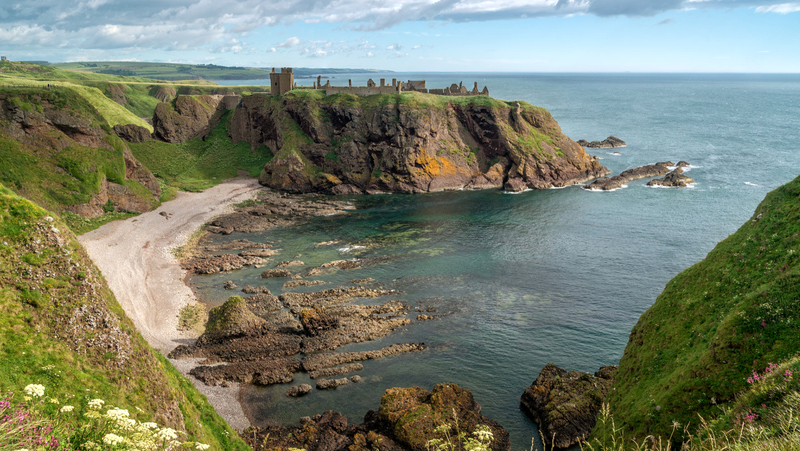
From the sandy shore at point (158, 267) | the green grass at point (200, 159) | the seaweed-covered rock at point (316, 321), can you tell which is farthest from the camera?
the green grass at point (200, 159)

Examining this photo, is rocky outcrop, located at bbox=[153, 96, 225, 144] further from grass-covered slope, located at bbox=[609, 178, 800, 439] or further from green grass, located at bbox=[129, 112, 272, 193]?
grass-covered slope, located at bbox=[609, 178, 800, 439]

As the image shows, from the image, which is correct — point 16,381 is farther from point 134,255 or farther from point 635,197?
point 635,197

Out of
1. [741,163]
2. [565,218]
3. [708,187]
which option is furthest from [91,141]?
[741,163]

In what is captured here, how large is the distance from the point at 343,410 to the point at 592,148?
118661mm

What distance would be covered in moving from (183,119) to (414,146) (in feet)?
206

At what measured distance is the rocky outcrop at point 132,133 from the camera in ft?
352

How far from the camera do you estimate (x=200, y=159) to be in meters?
109

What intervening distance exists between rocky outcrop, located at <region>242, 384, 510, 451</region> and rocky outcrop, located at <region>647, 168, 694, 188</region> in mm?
79655

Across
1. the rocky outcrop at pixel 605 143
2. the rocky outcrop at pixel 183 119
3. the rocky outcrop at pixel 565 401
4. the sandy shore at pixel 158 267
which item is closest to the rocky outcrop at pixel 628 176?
the rocky outcrop at pixel 605 143

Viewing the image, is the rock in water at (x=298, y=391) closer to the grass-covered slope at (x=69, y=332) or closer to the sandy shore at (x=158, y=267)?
the sandy shore at (x=158, y=267)

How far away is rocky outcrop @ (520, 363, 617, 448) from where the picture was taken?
93.1 feet

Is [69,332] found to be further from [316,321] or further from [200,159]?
[200,159]

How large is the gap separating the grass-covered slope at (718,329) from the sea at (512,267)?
8.90m

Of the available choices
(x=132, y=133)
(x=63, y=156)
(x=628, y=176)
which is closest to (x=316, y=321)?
(x=63, y=156)
